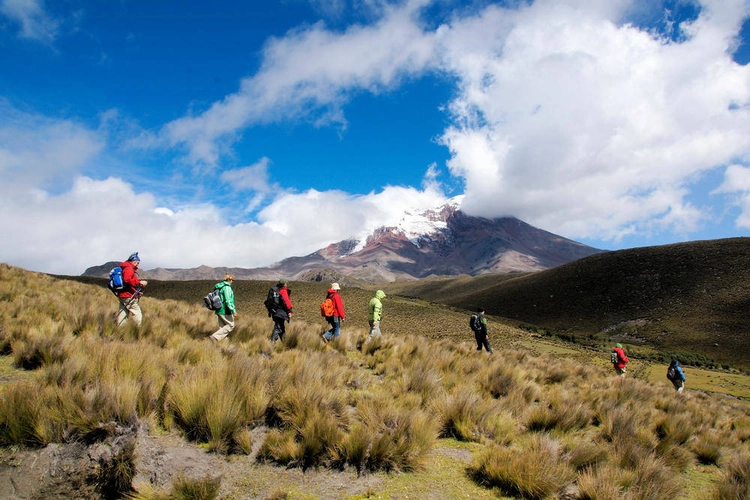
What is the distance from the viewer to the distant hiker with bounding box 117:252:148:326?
9.47 meters

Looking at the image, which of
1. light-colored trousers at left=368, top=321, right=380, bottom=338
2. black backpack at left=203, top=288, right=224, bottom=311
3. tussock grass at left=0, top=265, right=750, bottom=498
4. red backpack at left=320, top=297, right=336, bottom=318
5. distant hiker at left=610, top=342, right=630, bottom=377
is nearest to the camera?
tussock grass at left=0, top=265, right=750, bottom=498

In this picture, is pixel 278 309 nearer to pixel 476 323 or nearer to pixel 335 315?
pixel 335 315

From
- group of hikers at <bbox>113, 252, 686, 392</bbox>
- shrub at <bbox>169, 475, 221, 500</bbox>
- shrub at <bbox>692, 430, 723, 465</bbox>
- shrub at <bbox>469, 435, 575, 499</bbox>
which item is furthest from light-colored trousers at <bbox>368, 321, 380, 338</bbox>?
shrub at <bbox>169, 475, 221, 500</bbox>

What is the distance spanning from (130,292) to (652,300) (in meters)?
96.7

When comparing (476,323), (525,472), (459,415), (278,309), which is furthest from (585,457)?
(476,323)

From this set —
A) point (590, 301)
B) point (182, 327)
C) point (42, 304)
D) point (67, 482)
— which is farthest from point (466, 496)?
point (590, 301)

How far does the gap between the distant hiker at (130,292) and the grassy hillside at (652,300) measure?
168 feet

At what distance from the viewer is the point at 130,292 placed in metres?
9.64

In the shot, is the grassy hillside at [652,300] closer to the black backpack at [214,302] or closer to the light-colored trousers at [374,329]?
the light-colored trousers at [374,329]

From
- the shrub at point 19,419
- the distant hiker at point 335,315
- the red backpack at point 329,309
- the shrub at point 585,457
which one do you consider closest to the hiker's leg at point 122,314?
the red backpack at point 329,309

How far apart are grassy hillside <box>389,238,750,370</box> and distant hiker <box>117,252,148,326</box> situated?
2012 inches

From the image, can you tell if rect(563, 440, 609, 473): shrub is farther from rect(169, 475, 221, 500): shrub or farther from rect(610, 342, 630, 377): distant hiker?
rect(610, 342, 630, 377): distant hiker

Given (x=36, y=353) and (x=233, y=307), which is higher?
(x=233, y=307)

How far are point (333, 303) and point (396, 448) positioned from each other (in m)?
8.02
